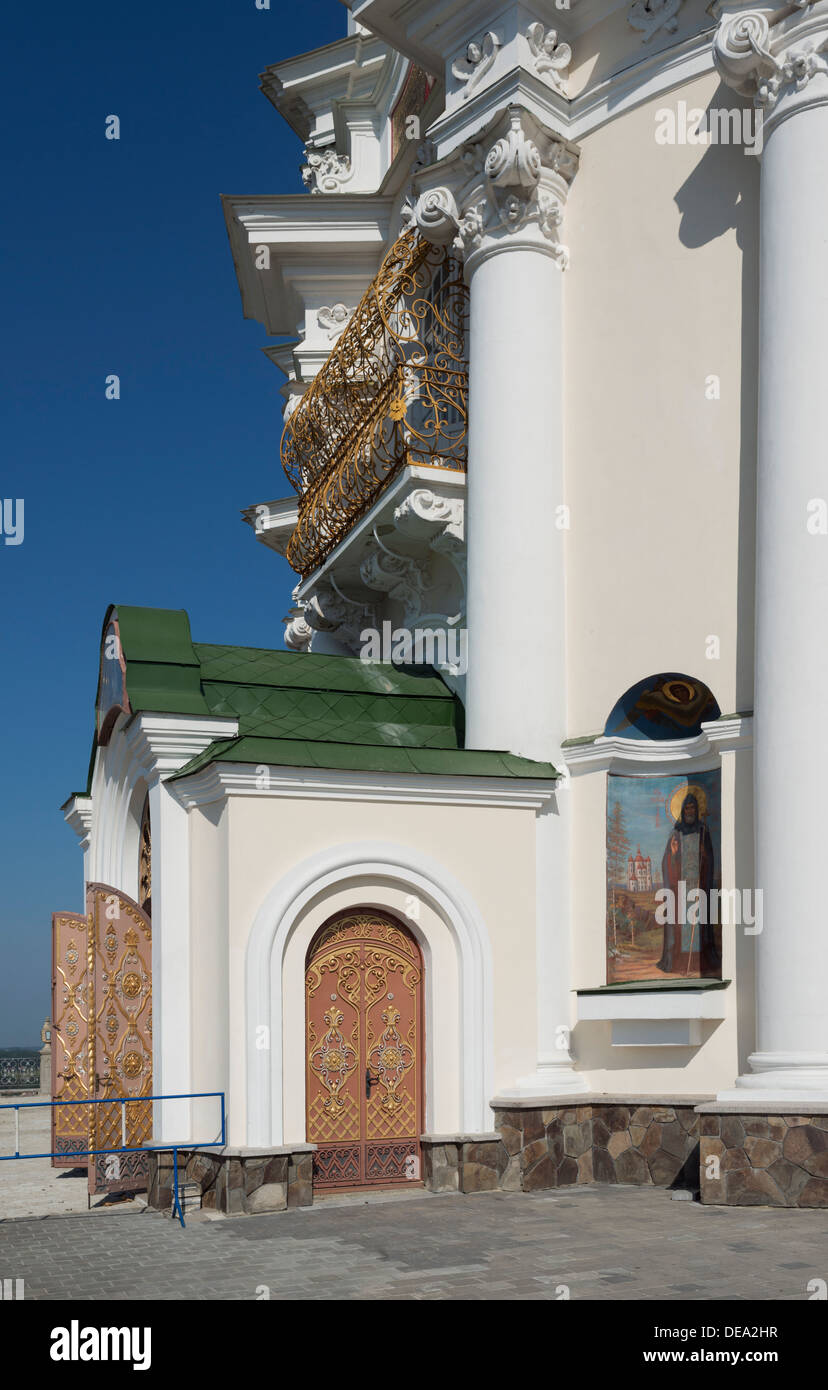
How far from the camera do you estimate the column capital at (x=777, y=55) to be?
10594 millimetres

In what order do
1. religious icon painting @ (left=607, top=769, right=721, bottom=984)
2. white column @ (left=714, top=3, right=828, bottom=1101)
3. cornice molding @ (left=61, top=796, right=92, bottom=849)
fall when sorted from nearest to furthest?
white column @ (left=714, top=3, right=828, bottom=1101) → religious icon painting @ (left=607, top=769, right=721, bottom=984) → cornice molding @ (left=61, top=796, right=92, bottom=849)

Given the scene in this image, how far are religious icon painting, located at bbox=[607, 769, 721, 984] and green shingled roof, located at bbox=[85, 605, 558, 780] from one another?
0.77 metres

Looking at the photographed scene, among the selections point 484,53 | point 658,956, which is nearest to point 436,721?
point 658,956

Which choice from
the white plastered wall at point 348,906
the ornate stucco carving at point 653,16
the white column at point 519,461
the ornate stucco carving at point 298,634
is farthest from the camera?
the ornate stucco carving at point 298,634

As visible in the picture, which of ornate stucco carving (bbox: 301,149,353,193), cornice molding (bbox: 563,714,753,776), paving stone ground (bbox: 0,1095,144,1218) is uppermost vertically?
ornate stucco carving (bbox: 301,149,353,193)

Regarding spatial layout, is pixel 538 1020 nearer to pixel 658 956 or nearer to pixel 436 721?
pixel 658 956

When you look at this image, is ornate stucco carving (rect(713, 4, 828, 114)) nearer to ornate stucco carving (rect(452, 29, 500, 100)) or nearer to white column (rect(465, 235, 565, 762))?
white column (rect(465, 235, 565, 762))

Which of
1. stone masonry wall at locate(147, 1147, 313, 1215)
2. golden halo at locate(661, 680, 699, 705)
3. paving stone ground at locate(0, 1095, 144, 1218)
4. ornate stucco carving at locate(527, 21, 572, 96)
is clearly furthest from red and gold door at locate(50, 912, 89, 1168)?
ornate stucco carving at locate(527, 21, 572, 96)

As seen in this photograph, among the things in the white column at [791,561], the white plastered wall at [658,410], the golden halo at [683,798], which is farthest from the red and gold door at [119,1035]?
the white column at [791,561]

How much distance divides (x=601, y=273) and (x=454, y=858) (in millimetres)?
5173

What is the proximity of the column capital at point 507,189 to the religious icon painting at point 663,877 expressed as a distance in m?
4.78

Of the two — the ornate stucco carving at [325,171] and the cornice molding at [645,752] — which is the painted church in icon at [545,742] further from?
the ornate stucco carving at [325,171]

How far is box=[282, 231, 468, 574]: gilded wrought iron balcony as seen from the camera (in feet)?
46.0

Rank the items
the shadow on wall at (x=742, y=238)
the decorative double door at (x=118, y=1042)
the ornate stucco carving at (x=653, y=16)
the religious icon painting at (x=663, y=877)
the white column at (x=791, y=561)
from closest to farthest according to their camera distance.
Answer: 1. the white column at (x=791, y=561)
2. the shadow on wall at (x=742, y=238)
3. the religious icon painting at (x=663, y=877)
4. the decorative double door at (x=118, y=1042)
5. the ornate stucco carving at (x=653, y=16)
